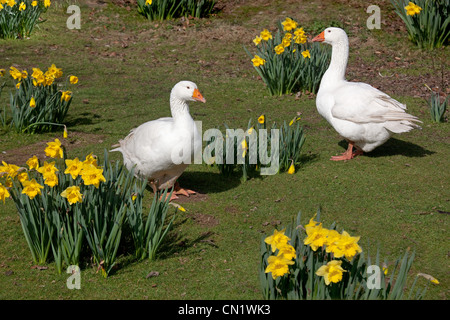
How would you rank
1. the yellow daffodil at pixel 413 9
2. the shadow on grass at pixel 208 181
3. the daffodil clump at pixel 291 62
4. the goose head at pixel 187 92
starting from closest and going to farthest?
the goose head at pixel 187 92 → the shadow on grass at pixel 208 181 → the daffodil clump at pixel 291 62 → the yellow daffodil at pixel 413 9

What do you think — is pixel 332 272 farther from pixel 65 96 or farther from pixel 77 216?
pixel 65 96

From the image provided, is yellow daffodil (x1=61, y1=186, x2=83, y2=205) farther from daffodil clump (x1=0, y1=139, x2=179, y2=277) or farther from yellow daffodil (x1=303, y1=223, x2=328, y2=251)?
yellow daffodil (x1=303, y1=223, x2=328, y2=251)

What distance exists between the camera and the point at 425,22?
9.85 metres

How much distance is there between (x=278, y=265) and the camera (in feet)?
10.6

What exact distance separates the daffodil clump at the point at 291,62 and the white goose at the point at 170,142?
2.82 meters

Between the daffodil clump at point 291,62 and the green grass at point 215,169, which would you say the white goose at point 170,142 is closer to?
the green grass at point 215,169

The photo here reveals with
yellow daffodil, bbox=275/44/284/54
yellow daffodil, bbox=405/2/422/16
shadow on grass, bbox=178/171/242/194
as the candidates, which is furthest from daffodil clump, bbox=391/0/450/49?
shadow on grass, bbox=178/171/242/194

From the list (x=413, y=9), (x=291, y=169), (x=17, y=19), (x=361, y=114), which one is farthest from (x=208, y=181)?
(x=17, y=19)

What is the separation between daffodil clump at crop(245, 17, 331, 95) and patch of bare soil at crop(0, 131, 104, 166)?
95.6 inches

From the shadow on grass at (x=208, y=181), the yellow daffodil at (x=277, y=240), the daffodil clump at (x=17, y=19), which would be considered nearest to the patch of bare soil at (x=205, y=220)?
the shadow on grass at (x=208, y=181)

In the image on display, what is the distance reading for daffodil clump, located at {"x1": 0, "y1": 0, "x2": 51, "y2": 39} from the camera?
9867 mm

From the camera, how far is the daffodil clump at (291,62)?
7.88 metres

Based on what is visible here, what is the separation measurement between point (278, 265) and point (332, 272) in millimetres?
292

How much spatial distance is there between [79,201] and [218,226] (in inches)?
60.1
